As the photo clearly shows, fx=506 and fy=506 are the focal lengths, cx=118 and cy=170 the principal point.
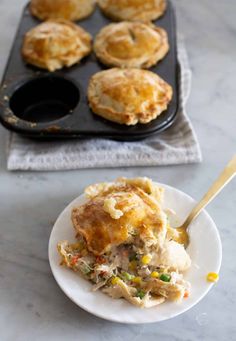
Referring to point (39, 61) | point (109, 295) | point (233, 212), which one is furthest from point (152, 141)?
point (109, 295)

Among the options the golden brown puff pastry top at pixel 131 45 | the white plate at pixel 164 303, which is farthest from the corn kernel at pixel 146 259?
the golden brown puff pastry top at pixel 131 45

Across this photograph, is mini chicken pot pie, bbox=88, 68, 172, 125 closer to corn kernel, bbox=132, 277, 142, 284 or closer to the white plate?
the white plate

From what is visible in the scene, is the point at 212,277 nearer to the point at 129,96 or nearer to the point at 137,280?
the point at 137,280

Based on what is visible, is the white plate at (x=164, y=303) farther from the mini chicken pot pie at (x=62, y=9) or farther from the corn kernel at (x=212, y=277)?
the mini chicken pot pie at (x=62, y=9)

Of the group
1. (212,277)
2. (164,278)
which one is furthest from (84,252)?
(212,277)

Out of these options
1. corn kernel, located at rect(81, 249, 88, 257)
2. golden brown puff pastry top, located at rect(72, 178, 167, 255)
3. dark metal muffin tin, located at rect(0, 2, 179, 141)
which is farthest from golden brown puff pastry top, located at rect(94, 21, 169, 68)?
corn kernel, located at rect(81, 249, 88, 257)

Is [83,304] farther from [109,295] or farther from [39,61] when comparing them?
[39,61]
